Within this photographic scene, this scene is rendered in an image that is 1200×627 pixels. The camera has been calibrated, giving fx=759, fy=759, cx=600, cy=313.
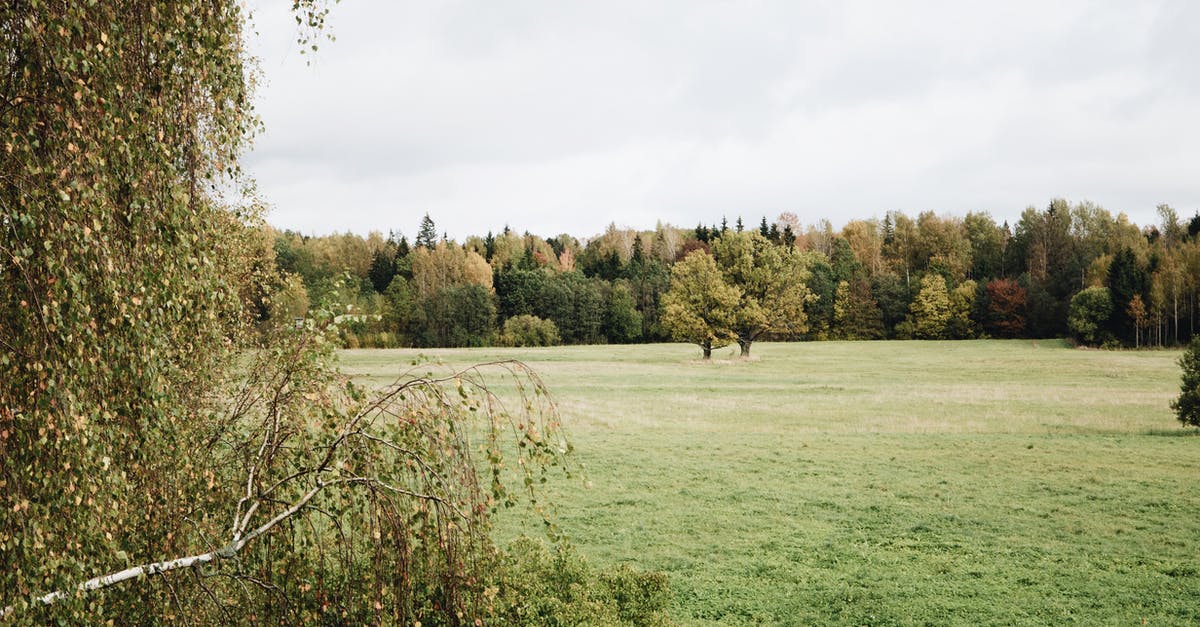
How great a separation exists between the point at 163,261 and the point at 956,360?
61944 millimetres

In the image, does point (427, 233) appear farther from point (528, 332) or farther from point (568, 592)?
point (568, 592)

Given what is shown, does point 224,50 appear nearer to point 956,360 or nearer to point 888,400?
point 888,400

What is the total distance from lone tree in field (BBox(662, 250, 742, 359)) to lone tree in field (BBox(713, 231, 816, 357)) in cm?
132

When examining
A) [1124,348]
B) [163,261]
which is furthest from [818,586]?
[1124,348]

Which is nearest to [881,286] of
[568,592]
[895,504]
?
[895,504]

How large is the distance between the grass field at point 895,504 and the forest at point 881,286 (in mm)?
29860

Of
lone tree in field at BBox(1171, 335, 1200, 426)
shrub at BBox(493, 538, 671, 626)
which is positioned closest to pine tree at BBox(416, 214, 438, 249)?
lone tree in field at BBox(1171, 335, 1200, 426)

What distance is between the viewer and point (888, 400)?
34.8 m

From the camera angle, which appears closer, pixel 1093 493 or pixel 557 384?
pixel 1093 493

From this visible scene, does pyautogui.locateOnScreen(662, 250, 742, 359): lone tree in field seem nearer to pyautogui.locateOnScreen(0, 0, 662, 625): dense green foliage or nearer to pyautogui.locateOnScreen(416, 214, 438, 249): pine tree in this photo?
pyautogui.locateOnScreen(0, 0, 662, 625): dense green foliage

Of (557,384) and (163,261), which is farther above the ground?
(163,261)

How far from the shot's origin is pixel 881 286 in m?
92.4

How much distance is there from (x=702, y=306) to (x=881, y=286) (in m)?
43.8

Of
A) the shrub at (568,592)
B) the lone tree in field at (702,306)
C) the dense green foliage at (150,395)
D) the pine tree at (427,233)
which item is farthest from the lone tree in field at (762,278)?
the pine tree at (427,233)
